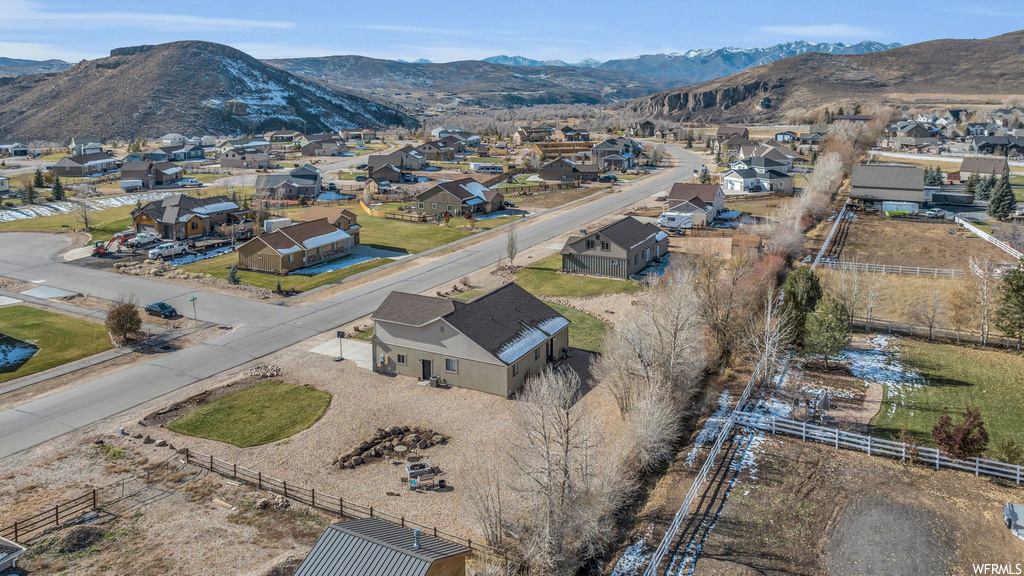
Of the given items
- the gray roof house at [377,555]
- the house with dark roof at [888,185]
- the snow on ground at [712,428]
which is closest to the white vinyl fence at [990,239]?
the house with dark roof at [888,185]

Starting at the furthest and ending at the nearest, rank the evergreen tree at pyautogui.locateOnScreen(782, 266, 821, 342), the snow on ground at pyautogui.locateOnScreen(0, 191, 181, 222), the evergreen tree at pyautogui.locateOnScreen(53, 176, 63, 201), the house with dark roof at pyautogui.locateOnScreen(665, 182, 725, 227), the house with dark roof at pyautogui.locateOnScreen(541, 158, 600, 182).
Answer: the house with dark roof at pyautogui.locateOnScreen(541, 158, 600, 182) → the evergreen tree at pyautogui.locateOnScreen(53, 176, 63, 201) → the snow on ground at pyautogui.locateOnScreen(0, 191, 181, 222) → the house with dark roof at pyautogui.locateOnScreen(665, 182, 725, 227) → the evergreen tree at pyautogui.locateOnScreen(782, 266, 821, 342)

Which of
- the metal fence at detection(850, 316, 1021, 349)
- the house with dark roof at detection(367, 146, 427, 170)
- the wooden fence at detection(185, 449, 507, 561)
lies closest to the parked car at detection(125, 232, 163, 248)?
the wooden fence at detection(185, 449, 507, 561)

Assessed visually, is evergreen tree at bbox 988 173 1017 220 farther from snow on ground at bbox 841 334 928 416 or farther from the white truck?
snow on ground at bbox 841 334 928 416

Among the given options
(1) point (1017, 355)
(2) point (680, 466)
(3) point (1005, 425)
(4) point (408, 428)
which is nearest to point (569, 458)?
(2) point (680, 466)

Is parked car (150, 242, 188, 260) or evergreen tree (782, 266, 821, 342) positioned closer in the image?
evergreen tree (782, 266, 821, 342)

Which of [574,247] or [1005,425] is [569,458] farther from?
[574,247]

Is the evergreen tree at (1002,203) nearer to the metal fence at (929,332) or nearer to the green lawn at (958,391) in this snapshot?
the metal fence at (929,332)
